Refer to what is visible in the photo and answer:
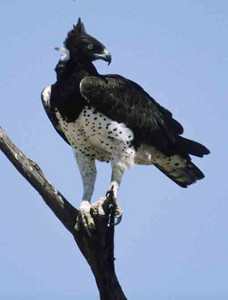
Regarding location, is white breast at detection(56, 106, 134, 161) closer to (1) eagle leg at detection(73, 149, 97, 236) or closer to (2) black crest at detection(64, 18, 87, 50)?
(1) eagle leg at detection(73, 149, 97, 236)

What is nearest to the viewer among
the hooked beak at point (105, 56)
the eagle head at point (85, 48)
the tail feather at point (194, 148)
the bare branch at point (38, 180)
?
the bare branch at point (38, 180)

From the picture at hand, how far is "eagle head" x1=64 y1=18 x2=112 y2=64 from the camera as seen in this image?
10.8m

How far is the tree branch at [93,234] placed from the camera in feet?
30.5

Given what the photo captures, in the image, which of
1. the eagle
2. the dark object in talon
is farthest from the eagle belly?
Result: the dark object in talon

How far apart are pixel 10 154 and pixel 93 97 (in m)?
1.62

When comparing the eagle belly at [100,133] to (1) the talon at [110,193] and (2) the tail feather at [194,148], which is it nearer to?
(1) the talon at [110,193]

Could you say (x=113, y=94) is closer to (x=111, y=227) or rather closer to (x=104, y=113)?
(x=104, y=113)

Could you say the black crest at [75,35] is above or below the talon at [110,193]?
above

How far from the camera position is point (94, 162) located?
1113 cm

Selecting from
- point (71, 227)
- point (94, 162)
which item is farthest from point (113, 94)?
point (71, 227)

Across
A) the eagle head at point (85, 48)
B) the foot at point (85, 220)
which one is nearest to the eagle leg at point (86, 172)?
the foot at point (85, 220)

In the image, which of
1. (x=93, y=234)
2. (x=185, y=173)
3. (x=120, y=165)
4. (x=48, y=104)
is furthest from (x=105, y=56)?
(x=93, y=234)

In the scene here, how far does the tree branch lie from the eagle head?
2066 millimetres

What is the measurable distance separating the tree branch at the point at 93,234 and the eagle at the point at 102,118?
35 centimetres
